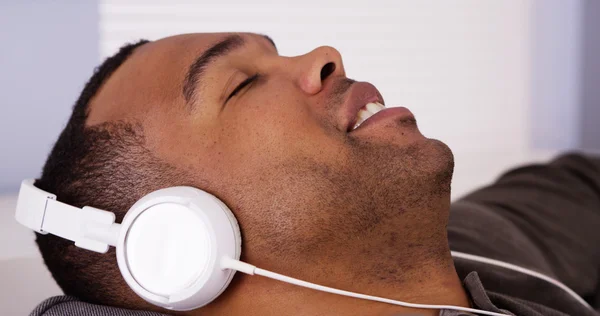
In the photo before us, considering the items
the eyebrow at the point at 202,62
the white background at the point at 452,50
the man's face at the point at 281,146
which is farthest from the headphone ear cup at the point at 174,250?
the white background at the point at 452,50

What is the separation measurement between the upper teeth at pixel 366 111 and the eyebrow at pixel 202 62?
24 centimetres

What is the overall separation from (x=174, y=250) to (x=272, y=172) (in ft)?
0.66

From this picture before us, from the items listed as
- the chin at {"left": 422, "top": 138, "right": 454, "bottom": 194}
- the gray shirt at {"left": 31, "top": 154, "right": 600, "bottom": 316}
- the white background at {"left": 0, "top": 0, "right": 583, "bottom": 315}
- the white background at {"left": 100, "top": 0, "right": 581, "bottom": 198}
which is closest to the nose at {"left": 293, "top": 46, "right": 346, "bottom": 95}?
the chin at {"left": 422, "top": 138, "right": 454, "bottom": 194}

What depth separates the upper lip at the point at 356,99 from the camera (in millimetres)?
1147

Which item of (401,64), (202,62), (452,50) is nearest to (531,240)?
(202,62)

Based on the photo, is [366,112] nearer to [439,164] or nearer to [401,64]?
[439,164]

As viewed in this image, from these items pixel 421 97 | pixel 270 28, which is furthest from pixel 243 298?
pixel 421 97

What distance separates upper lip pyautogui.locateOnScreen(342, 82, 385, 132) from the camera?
115 cm

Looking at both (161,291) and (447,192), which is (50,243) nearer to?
(161,291)

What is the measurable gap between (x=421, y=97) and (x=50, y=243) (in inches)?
81.9

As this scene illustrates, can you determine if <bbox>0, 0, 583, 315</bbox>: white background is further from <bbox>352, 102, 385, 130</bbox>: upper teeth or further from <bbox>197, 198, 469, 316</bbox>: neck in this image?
<bbox>352, 102, 385, 130</bbox>: upper teeth

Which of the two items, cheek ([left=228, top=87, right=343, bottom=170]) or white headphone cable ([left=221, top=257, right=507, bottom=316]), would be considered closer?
white headphone cable ([left=221, top=257, right=507, bottom=316])

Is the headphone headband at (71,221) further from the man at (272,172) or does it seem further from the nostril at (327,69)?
the nostril at (327,69)

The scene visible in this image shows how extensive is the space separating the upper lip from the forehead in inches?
8.7
